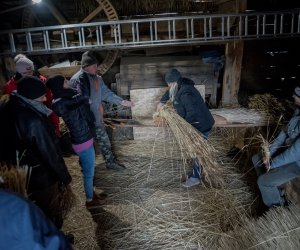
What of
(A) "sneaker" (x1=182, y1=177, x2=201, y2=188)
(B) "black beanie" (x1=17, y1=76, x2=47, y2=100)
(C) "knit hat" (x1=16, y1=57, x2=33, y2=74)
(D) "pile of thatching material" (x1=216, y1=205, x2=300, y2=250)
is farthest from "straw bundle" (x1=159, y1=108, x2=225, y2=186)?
(C) "knit hat" (x1=16, y1=57, x2=33, y2=74)

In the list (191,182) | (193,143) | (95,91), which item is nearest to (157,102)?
(95,91)

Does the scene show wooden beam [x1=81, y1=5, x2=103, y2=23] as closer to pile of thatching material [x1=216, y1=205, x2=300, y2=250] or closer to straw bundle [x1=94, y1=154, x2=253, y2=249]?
straw bundle [x1=94, y1=154, x2=253, y2=249]

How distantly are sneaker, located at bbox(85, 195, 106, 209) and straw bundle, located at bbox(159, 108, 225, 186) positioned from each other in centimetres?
124

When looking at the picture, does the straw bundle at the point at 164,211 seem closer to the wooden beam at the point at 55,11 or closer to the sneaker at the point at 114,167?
the sneaker at the point at 114,167

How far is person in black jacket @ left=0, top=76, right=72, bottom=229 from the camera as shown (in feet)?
8.89

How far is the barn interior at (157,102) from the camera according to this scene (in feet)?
11.4

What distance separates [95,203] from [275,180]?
6.98 feet

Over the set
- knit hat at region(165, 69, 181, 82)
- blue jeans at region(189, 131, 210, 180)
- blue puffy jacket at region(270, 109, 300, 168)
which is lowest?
blue jeans at region(189, 131, 210, 180)

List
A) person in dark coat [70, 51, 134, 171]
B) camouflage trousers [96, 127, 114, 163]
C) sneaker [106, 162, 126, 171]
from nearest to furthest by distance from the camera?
person in dark coat [70, 51, 134, 171] < camouflage trousers [96, 127, 114, 163] < sneaker [106, 162, 126, 171]

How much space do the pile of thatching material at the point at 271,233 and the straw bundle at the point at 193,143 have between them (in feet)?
3.76

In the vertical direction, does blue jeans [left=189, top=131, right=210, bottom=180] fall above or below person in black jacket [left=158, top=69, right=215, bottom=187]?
below

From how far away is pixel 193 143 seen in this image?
3.82 m

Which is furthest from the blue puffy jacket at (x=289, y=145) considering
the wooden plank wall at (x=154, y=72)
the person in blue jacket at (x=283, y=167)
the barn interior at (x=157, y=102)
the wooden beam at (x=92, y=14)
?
the wooden beam at (x=92, y=14)

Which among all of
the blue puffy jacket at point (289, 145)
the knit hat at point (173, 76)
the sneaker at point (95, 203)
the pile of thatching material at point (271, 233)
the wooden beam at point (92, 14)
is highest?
the wooden beam at point (92, 14)
